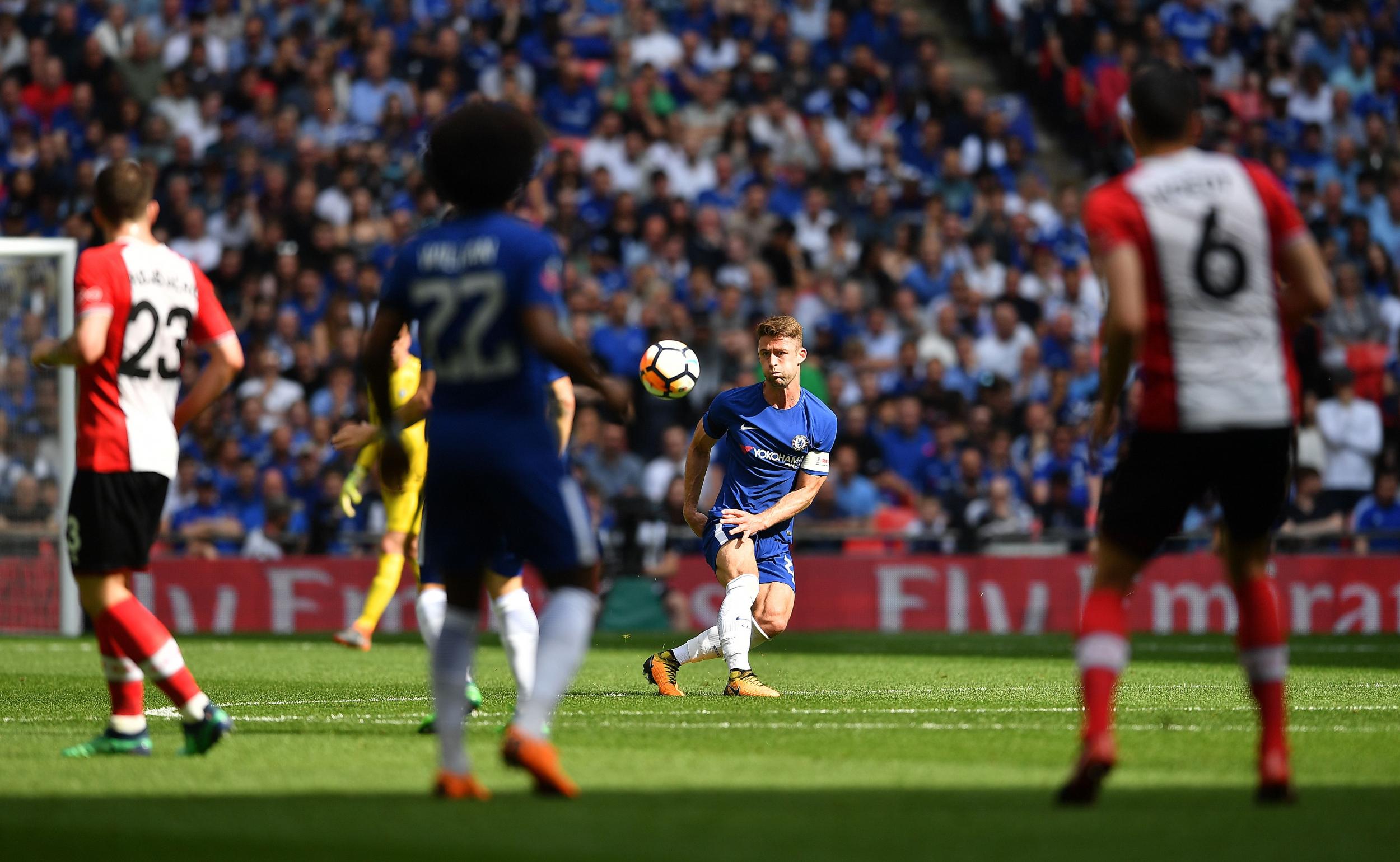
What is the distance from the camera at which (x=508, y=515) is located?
6.29 metres

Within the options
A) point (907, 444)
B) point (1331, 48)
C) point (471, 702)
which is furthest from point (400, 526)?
point (1331, 48)

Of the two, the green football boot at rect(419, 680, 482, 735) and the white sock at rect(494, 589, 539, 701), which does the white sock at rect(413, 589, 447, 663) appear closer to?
the green football boot at rect(419, 680, 482, 735)

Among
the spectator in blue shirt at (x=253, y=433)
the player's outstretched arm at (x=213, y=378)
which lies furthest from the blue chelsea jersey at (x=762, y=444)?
the spectator in blue shirt at (x=253, y=433)

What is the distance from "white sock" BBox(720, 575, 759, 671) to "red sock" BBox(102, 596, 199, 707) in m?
3.87

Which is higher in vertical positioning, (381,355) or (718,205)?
(718,205)

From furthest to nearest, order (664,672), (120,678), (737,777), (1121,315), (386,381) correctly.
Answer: (664,672), (120,678), (737,777), (386,381), (1121,315)

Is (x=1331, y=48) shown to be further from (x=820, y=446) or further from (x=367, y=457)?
(x=367, y=457)

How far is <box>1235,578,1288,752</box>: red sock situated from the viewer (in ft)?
20.6

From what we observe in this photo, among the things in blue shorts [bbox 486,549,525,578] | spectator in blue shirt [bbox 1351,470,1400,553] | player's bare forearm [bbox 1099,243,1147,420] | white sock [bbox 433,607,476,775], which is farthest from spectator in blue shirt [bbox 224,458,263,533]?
player's bare forearm [bbox 1099,243,1147,420]

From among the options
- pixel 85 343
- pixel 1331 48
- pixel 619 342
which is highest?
pixel 1331 48

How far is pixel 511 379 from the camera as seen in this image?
6270mm

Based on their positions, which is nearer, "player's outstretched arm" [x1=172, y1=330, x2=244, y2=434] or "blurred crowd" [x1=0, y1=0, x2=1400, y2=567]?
"player's outstretched arm" [x1=172, y1=330, x2=244, y2=434]

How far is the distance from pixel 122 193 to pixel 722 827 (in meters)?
3.77

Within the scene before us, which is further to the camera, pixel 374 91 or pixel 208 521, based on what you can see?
pixel 374 91
